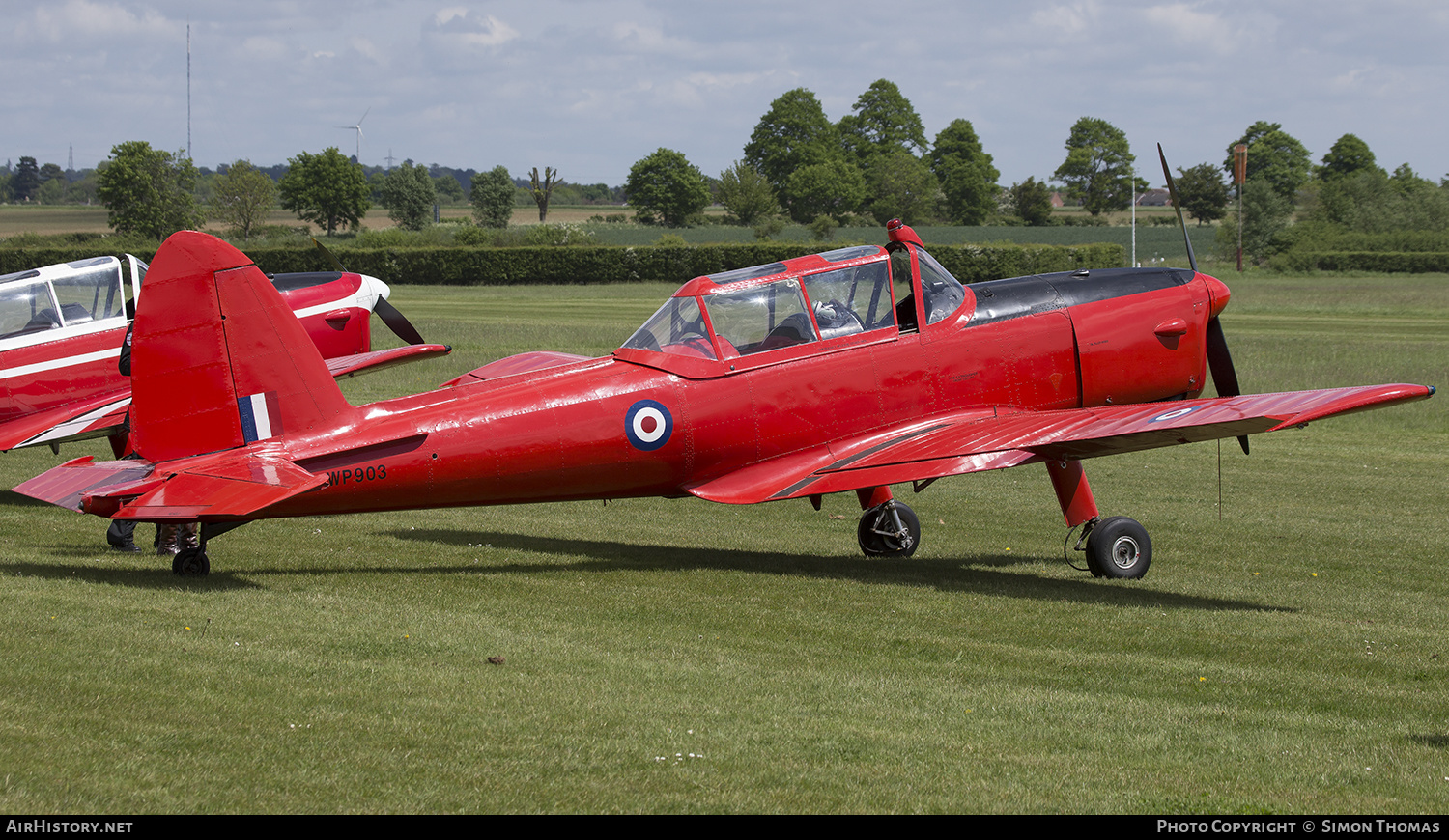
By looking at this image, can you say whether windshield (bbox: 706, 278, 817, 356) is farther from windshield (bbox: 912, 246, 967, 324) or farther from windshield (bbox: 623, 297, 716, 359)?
windshield (bbox: 912, 246, 967, 324)

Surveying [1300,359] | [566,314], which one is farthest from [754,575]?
[566,314]

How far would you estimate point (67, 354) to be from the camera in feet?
42.4

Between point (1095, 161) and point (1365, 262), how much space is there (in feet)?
242

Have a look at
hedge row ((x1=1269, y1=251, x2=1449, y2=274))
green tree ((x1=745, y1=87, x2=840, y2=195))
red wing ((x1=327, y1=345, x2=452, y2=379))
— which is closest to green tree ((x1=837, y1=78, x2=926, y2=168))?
green tree ((x1=745, y1=87, x2=840, y2=195))

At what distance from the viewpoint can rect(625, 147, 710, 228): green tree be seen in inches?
4931

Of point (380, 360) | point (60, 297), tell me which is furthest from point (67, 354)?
point (380, 360)

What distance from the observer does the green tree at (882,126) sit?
13538cm

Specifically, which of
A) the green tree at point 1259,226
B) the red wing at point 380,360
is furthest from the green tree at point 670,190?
the red wing at point 380,360

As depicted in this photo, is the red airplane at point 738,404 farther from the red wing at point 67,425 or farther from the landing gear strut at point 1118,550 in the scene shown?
the red wing at point 67,425

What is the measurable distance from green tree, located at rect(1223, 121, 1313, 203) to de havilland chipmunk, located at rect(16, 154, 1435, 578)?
142 metres

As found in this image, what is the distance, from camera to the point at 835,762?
5.06m

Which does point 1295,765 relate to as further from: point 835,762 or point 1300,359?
point 1300,359

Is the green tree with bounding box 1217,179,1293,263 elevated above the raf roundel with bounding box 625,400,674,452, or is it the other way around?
the green tree with bounding box 1217,179,1293,263

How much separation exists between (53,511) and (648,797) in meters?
9.56
